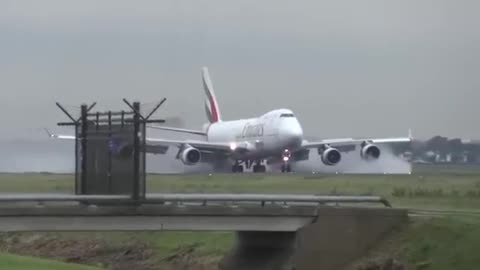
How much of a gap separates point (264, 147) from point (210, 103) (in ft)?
90.7

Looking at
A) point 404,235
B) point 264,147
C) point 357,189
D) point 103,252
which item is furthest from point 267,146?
point 404,235

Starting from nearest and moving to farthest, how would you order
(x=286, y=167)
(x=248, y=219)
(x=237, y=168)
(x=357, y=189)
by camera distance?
(x=248, y=219), (x=357, y=189), (x=286, y=167), (x=237, y=168)

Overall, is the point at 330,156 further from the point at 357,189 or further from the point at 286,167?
the point at 357,189

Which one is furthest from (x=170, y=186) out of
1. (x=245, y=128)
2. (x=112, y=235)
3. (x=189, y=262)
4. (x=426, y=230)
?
(x=245, y=128)

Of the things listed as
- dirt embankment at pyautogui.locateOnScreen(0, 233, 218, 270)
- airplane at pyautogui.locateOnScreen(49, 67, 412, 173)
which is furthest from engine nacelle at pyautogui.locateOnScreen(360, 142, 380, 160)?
dirt embankment at pyautogui.locateOnScreen(0, 233, 218, 270)

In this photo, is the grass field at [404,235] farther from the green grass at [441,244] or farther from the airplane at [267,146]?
the airplane at [267,146]

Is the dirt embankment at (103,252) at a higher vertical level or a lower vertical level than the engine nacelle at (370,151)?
lower

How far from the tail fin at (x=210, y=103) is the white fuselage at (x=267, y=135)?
15.9 m

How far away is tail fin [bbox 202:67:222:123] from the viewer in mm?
130875

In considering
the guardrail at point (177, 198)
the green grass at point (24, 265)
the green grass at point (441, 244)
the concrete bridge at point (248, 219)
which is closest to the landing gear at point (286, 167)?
the concrete bridge at point (248, 219)

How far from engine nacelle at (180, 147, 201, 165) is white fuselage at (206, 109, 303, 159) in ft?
14.7

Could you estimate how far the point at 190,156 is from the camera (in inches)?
4122

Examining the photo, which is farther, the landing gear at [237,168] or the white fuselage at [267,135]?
the landing gear at [237,168]

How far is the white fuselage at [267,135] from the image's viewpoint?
10350cm
